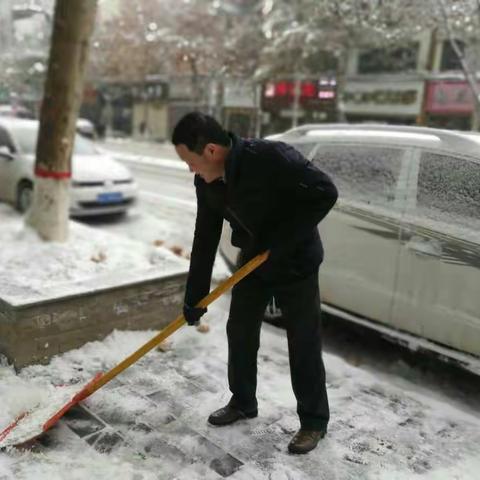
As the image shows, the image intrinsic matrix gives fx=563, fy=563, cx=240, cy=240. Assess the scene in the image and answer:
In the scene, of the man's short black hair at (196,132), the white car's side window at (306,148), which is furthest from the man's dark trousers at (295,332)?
the white car's side window at (306,148)

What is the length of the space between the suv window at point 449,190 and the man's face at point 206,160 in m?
1.76

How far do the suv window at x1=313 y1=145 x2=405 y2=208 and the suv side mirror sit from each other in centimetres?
570

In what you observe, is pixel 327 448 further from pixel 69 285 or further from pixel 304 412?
pixel 69 285

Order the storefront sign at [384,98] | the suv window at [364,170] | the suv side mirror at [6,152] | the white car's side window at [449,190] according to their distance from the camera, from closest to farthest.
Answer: the white car's side window at [449,190], the suv window at [364,170], the suv side mirror at [6,152], the storefront sign at [384,98]

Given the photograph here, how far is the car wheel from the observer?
8.07m

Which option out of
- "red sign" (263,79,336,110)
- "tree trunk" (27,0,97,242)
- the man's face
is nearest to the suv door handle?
the man's face

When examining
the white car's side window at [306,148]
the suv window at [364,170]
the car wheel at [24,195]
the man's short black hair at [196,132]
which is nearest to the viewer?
the man's short black hair at [196,132]

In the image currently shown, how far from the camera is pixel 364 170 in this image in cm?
418

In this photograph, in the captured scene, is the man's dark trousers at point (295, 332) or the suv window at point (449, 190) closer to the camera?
the man's dark trousers at point (295, 332)

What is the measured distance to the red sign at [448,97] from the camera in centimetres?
2100

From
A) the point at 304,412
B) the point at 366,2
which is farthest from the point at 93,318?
the point at 366,2

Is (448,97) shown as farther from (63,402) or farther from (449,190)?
(63,402)

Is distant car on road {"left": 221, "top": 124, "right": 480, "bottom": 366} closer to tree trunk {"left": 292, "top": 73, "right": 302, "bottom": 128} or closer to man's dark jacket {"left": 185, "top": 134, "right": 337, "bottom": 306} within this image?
man's dark jacket {"left": 185, "top": 134, "right": 337, "bottom": 306}

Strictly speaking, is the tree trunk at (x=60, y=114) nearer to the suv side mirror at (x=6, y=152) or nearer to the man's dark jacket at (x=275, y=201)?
the man's dark jacket at (x=275, y=201)
